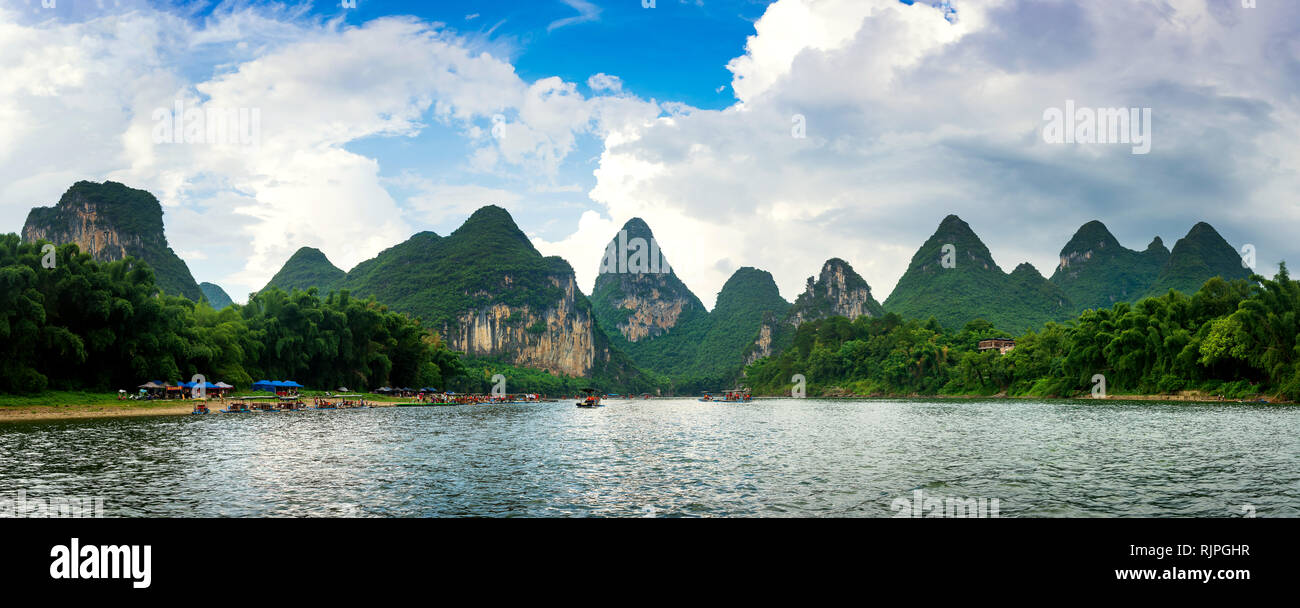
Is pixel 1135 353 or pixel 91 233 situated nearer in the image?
pixel 1135 353

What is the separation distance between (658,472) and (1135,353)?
7212 centimetres

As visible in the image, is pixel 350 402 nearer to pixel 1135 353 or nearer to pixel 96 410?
pixel 96 410

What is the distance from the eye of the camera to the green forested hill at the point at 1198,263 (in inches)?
6993

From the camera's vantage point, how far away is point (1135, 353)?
74.6 metres

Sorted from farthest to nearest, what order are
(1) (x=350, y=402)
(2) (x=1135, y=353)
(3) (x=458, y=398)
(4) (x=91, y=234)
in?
(4) (x=91, y=234), (3) (x=458, y=398), (2) (x=1135, y=353), (1) (x=350, y=402)

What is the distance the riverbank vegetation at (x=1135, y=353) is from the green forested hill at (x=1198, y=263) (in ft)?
247

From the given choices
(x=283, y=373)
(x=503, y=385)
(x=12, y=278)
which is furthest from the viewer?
(x=503, y=385)

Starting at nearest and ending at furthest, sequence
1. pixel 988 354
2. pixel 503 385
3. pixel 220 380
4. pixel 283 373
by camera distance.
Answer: pixel 220 380, pixel 283 373, pixel 988 354, pixel 503 385

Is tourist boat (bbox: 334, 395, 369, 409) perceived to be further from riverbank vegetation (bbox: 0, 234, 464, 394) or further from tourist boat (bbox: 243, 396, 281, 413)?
tourist boat (bbox: 243, 396, 281, 413)

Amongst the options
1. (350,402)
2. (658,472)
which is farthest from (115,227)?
(658,472)
